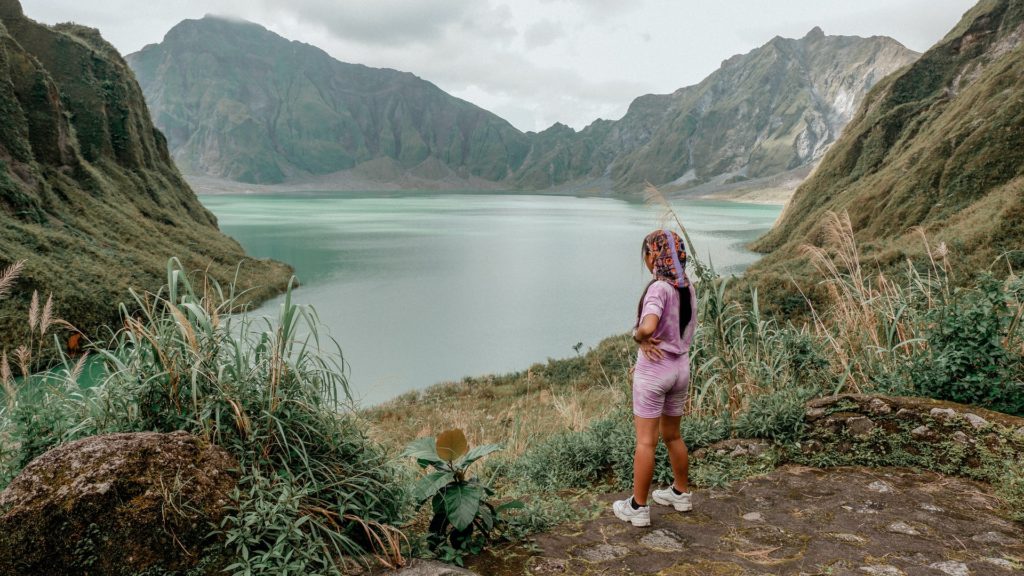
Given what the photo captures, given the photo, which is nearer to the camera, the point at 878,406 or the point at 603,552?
the point at 603,552

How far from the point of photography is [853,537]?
345 centimetres

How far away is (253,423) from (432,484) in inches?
44.8

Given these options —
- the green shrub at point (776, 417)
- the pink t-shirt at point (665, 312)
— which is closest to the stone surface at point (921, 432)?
the green shrub at point (776, 417)

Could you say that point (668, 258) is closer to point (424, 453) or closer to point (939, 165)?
point (424, 453)

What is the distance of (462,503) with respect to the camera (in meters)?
3.17

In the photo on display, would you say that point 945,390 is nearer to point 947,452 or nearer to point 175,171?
point 947,452

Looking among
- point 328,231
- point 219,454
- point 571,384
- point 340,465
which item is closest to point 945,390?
point 340,465

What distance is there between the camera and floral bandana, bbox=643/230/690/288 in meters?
3.98

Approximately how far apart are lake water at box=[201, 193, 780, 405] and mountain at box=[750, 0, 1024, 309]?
337 inches

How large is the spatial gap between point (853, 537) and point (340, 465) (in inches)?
127

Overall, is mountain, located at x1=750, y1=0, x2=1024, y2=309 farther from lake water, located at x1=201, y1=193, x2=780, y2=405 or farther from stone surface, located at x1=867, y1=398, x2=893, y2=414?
lake water, located at x1=201, y1=193, x2=780, y2=405

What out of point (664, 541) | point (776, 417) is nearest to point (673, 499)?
point (664, 541)

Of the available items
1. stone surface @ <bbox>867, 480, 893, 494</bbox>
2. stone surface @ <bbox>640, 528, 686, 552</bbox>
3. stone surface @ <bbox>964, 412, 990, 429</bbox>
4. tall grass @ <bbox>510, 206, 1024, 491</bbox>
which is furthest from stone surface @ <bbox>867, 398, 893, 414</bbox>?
stone surface @ <bbox>640, 528, 686, 552</bbox>

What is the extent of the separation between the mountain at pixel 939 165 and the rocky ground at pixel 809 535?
234 centimetres
